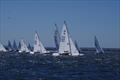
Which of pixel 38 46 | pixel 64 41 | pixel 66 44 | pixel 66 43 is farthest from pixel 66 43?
pixel 38 46

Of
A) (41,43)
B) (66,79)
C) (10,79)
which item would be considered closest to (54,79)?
(66,79)

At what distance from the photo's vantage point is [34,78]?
178 ft

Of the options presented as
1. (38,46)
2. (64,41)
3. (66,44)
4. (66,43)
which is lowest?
(66,44)

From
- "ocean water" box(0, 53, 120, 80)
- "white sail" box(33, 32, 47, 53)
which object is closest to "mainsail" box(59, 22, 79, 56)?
"ocean water" box(0, 53, 120, 80)

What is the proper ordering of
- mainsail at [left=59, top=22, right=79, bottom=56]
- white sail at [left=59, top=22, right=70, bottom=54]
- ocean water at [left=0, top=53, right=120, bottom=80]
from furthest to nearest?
mainsail at [left=59, top=22, right=79, bottom=56] → white sail at [left=59, top=22, right=70, bottom=54] → ocean water at [left=0, top=53, right=120, bottom=80]

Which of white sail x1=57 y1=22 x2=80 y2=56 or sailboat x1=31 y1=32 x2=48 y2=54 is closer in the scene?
white sail x1=57 y1=22 x2=80 y2=56

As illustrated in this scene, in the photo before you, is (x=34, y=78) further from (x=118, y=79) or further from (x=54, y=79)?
(x=118, y=79)

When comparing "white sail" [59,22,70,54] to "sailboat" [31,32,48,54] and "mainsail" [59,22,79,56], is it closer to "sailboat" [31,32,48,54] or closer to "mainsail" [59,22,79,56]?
"mainsail" [59,22,79,56]

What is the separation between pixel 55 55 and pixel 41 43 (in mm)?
29117

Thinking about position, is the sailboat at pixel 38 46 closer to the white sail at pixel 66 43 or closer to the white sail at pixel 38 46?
the white sail at pixel 38 46

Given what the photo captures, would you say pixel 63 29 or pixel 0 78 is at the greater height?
pixel 63 29

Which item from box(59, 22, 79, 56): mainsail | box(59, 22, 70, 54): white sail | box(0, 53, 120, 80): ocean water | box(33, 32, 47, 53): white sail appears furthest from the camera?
box(33, 32, 47, 53): white sail

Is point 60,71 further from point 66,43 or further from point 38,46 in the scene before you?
point 38,46

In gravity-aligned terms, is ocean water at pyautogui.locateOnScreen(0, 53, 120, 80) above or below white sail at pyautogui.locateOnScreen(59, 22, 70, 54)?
below
